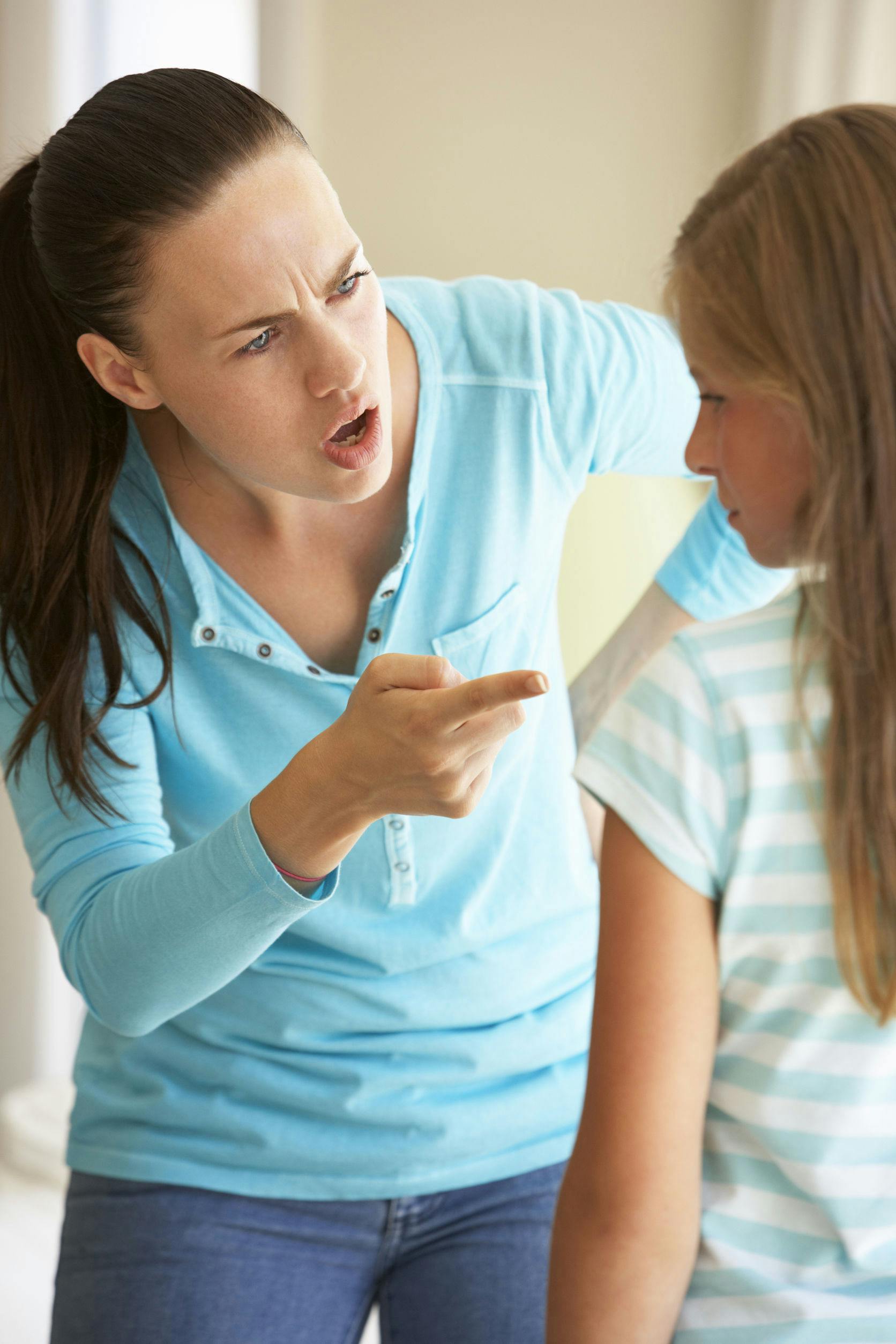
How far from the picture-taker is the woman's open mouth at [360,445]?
964 millimetres

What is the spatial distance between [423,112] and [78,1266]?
1449mm

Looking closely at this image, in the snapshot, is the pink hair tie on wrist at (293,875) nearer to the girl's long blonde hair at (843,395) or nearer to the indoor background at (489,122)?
the girl's long blonde hair at (843,395)

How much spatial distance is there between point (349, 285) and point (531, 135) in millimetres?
843

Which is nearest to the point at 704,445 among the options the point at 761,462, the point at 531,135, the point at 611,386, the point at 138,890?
the point at 761,462

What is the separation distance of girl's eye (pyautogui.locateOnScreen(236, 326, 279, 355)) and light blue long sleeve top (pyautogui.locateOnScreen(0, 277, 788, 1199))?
22 centimetres

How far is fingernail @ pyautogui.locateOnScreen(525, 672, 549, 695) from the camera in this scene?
2.22 ft

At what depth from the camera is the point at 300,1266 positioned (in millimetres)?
1081

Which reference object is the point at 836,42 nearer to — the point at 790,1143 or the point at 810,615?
the point at 810,615

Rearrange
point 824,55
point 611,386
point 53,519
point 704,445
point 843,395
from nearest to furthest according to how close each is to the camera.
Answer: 1. point 843,395
2. point 704,445
3. point 53,519
4. point 611,386
5. point 824,55

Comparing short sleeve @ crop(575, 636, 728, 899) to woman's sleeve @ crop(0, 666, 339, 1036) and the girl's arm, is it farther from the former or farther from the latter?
woman's sleeve @ crop(0, 666, 339, 1036)

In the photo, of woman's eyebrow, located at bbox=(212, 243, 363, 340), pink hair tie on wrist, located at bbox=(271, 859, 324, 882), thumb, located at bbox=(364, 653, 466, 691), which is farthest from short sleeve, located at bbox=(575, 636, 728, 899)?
woman's eyebrow, located at bbox=(212, 243, 363, 340)

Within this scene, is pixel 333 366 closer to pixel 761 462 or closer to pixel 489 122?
pixel 761 462

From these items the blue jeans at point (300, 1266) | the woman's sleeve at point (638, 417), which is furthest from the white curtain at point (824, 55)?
the blue jeans at point (300, 1266)

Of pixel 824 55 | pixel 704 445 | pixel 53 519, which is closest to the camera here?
pixel 704 445
